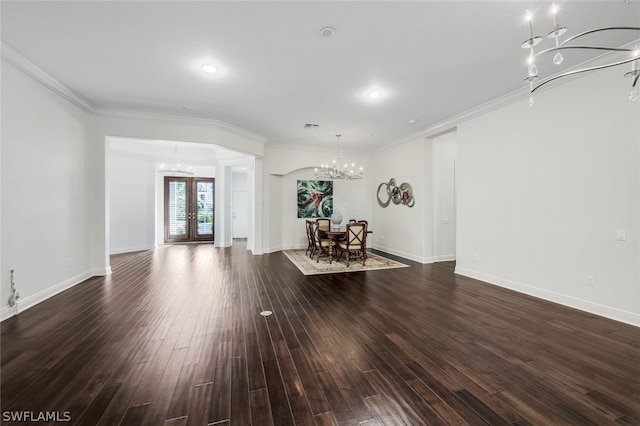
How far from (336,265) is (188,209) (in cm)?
678

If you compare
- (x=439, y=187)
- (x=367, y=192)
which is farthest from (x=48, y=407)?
(x=367, y=192)

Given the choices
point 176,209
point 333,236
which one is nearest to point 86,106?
point 333,236

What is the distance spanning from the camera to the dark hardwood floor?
5.62 feet

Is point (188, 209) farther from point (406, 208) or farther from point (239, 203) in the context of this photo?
point (406, 208)

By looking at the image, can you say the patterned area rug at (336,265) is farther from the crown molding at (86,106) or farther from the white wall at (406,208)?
the crown molding at (86,106)

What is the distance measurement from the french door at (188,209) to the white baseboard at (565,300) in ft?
29.9

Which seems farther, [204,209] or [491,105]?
[204,209]

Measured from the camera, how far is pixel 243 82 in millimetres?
3807

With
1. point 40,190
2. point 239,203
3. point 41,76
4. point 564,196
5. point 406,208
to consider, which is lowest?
point 406,208

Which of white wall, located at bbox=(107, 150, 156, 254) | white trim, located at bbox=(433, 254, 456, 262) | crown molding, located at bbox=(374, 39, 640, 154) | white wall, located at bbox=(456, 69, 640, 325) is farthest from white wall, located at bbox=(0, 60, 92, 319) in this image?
white trim, located at bbox=(433, 254, 456, 262)

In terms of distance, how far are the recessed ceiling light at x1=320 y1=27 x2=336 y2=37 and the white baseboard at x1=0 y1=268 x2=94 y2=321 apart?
4830mm

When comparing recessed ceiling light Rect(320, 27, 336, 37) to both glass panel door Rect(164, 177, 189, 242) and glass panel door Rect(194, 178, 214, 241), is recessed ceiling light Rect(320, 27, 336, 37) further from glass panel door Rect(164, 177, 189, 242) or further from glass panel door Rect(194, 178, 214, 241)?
glass panel door Rect(164, 177, 189, 242)

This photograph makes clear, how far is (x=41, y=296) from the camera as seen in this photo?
3607mm

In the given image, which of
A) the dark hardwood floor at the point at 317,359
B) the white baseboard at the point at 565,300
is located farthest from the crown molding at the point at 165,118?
the white baseboard at the point at 565,300
